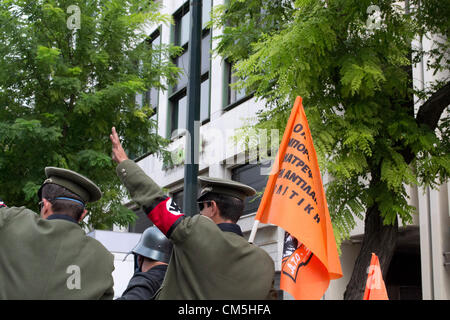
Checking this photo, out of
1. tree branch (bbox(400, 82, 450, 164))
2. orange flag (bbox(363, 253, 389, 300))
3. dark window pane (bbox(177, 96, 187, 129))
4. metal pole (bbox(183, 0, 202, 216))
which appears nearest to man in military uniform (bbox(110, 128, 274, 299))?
orange flag (bbox(363, 253, 389, 300))

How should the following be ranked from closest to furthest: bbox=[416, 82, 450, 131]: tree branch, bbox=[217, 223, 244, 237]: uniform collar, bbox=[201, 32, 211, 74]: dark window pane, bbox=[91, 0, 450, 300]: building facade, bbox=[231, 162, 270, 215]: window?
bbox=[217, 223, 244, 237]: uniform collar < bbox=[416, 82, 450, 131]: tree branch < bbox=[91, 0, 450, 300]: building facade < bbox=[231, 162, 270, 215]: window < bbox=[201, 32, 211, 74]: dark window pane

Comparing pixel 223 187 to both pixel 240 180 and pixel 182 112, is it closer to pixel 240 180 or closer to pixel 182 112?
pixel 240 180

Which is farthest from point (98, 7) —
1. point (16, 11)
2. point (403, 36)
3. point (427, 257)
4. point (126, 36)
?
point (427, 257)

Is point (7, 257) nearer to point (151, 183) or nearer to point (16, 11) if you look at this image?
point (151, 183)

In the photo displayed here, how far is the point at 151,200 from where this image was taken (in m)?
3.18

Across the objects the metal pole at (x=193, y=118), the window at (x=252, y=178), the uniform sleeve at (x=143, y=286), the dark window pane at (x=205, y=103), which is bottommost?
the uniform sleeve at (x=143, y=286)

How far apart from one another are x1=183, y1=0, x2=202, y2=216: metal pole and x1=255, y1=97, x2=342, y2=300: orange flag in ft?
7.62

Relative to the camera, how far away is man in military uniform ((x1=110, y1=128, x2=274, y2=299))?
313 centimetres

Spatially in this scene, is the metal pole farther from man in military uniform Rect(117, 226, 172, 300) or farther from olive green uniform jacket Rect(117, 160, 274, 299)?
olive green uniform jacket Rect(117, 160, 274, 299)

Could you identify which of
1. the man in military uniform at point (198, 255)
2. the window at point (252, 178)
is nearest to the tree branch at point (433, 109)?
the man in military uniform at point (198, 255)

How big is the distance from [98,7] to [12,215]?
29.6 feet

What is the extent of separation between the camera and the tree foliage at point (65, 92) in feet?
33.0

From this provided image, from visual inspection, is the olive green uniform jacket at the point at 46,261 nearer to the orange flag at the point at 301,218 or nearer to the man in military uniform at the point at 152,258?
the man in military uniform at the point at 152,258

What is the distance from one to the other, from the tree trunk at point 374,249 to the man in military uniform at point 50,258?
5075 millimetres
